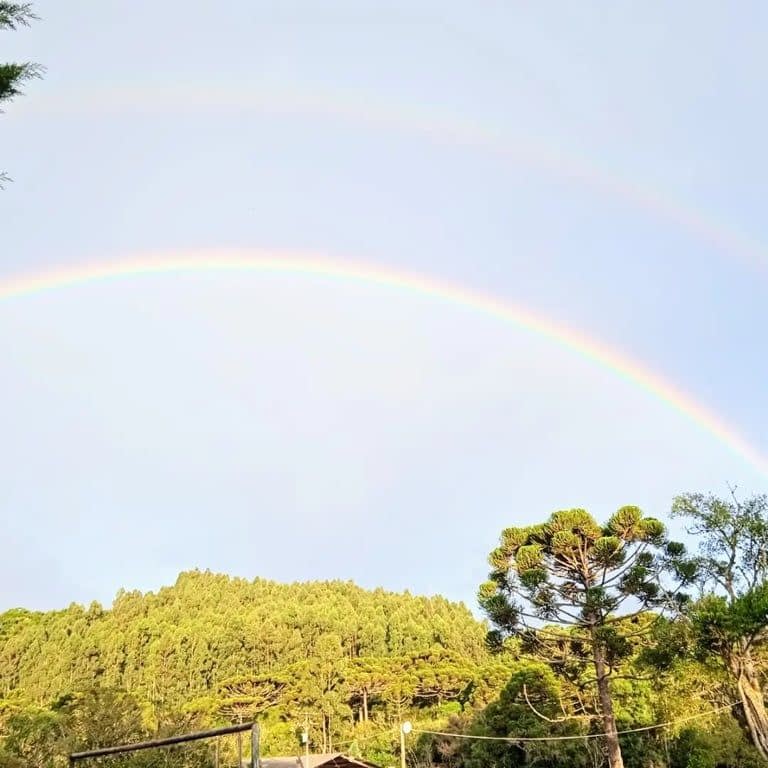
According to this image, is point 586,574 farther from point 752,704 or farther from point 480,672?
point 480,672

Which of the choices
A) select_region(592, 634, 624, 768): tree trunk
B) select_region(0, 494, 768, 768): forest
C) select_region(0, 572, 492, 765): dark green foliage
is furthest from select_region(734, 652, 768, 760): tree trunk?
select_region(0, 572, 492, 765): dark green foliage

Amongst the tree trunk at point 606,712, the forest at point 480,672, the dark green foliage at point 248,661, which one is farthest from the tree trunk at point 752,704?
the dark green foliage at point 248,661

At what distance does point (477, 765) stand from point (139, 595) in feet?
183

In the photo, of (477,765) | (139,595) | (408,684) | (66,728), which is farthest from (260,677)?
(139,595)

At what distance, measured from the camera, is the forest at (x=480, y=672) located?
1418cm

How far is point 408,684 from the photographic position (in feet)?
124

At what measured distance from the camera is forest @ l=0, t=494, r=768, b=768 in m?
14.2

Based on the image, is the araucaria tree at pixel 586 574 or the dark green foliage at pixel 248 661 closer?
the araucaria tree at pixel 586 574

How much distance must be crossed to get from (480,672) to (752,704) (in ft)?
80.9

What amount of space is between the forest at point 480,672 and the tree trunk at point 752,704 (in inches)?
1.3

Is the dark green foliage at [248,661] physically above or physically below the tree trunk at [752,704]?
above

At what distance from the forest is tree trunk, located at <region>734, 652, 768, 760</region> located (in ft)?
0.11

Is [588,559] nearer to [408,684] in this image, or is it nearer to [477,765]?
[477,765]

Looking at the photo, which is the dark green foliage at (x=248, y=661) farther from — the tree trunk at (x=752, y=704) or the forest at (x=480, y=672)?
the tree trunk at (x=752, y=704)
